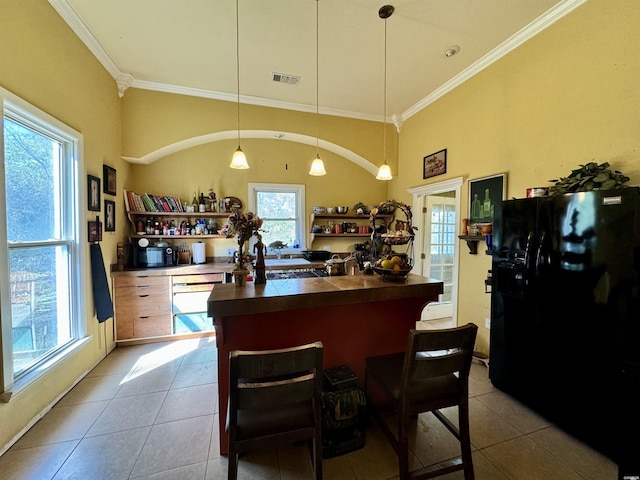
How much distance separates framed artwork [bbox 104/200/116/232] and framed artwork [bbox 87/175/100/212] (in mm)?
203

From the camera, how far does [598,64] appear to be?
2049 mm

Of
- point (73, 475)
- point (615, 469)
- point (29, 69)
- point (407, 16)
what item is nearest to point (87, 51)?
point (29, 69)

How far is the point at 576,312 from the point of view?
1.82 meters

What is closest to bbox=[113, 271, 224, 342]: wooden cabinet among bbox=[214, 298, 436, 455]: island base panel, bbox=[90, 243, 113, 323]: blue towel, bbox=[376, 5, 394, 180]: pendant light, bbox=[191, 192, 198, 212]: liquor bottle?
bbox=[90, 243, 113, 323]: blue towel

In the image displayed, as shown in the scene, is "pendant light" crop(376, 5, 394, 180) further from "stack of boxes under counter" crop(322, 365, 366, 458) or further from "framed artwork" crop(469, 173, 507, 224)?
"stack of boxes under counter" crop(322, 365, 366, 458)

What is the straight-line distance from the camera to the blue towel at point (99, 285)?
2.79m

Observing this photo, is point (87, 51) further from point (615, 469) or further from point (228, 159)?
point (615, 469)

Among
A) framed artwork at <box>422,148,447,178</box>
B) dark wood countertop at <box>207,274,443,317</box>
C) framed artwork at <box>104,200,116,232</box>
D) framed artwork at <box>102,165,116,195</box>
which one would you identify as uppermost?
framed artwork at <box>422,148,447,178</box>

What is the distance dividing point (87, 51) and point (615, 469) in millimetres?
5455

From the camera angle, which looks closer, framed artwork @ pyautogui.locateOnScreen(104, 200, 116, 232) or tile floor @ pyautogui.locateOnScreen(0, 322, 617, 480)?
tile floor @ pyautogui.locateOnScreen(0, 322, 617, 480)

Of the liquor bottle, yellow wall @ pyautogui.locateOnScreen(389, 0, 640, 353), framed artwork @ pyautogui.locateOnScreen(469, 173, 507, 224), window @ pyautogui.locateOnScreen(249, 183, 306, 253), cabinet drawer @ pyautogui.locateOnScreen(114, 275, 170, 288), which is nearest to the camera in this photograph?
yellow wall @ pyautogui.locateOnScreen(389, 0, 640, 353)

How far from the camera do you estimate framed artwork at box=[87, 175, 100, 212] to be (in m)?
2.71

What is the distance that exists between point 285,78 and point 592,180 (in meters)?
3.23

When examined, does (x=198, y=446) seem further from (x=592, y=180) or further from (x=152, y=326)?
(x=592, y=180)
